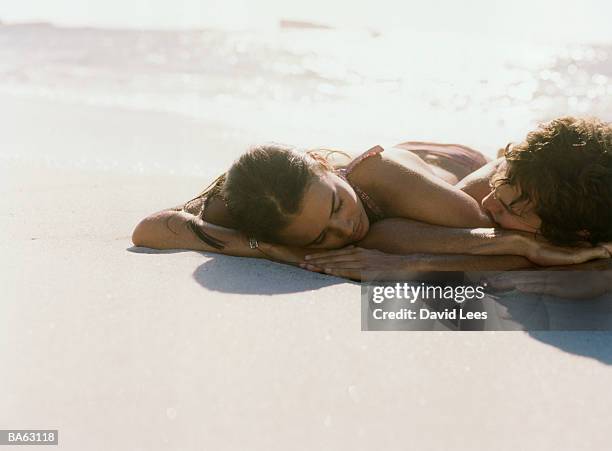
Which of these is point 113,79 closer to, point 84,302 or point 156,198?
point 156,198

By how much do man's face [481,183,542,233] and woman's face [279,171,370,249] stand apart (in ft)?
1.85

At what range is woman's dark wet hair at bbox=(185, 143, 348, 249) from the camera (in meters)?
2.94

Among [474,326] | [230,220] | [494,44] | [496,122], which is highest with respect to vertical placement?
[494,44]

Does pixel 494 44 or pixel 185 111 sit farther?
pixel 494 44

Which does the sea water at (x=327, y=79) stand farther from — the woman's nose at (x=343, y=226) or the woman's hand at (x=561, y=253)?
the woman's hand at (x=561, y=253)

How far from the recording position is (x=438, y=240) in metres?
3.14

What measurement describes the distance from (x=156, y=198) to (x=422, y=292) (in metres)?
2.27

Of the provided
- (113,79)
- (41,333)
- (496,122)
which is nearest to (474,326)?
(41,333)

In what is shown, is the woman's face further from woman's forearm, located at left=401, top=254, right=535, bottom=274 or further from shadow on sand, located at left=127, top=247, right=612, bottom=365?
woman's forearm, located at left=401, top=254, right=535, bottom=274

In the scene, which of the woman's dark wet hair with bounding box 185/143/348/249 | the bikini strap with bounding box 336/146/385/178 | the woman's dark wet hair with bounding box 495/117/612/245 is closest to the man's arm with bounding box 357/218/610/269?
the woman's dark wet hair with bounding box 495/117/612/245

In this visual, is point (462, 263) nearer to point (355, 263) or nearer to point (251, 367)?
point (355, 263)

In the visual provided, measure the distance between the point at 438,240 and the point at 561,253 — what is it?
0.50m

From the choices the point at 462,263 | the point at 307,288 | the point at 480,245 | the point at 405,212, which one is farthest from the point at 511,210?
the point at 307,288

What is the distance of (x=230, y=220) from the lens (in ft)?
11.0
